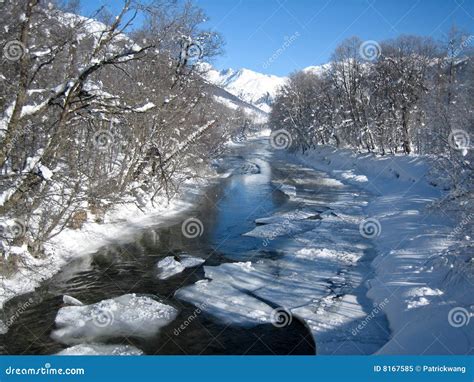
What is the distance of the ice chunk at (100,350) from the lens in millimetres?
8977

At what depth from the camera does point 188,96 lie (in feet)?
78.5

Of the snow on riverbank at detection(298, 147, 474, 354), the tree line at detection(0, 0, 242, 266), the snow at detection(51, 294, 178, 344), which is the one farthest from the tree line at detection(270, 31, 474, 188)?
the snow at detection(51, 294, 178, 344)

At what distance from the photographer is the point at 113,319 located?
1054 cm

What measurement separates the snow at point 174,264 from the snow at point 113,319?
2.26m

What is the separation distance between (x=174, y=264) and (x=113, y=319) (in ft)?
13.5

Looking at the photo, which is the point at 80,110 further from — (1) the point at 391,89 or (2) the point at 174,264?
(1) the point at 391,89

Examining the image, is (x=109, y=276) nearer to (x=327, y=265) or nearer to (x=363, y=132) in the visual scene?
(x=327, y=265)

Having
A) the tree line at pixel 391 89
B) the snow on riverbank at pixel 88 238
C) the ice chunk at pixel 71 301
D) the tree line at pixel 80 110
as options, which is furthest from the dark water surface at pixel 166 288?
the tree line at pixel 391 89

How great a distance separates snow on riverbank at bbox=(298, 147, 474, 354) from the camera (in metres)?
8.31

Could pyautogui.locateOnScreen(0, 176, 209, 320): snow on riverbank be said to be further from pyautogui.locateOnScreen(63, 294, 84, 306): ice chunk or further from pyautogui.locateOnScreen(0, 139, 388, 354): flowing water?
pyautogui.locateOnScreen(63, 294, 84, 306): ice chunk

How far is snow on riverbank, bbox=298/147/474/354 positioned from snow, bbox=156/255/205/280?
6.25 meters

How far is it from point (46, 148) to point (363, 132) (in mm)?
42133

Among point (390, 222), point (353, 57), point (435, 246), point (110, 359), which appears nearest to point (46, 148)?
point (110, 359)

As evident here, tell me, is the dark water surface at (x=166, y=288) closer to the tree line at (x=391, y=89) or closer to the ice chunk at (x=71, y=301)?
the ice chunk at (x=71, y=301)
